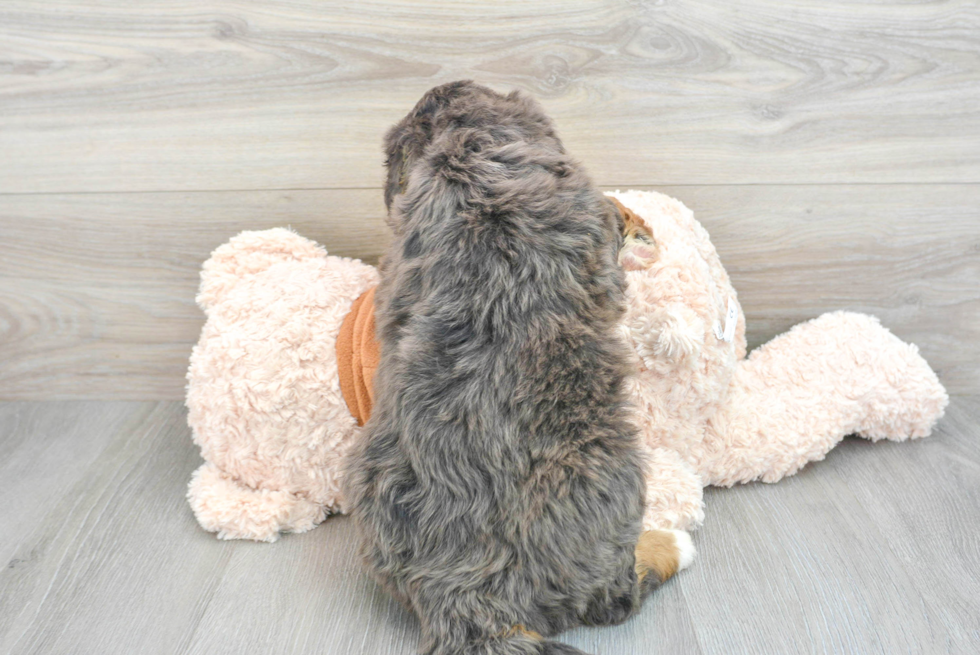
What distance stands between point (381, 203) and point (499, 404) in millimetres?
576

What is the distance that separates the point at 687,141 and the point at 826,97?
0.72 ft

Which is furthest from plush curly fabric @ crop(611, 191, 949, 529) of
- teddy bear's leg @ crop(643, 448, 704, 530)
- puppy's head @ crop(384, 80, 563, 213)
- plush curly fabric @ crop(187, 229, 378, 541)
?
plush curly fabric @ crop(187, 229, 378, 541)

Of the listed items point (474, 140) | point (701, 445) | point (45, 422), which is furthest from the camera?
point (45, 422)

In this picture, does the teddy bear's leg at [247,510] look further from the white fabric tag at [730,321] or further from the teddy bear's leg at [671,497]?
the white fabric tag at [730,321]

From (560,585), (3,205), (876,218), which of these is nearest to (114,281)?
A: (3,205)

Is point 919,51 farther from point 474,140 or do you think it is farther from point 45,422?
point 45,422

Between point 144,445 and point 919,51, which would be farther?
point 144,445

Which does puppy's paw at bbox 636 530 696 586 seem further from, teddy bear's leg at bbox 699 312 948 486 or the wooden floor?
teddy bear's leg at bbox 699 312 948 486

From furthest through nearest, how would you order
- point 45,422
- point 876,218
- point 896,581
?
point 45,422 < point 876,218 < point 896,581

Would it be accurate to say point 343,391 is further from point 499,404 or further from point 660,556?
point 660,556

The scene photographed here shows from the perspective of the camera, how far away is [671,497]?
36.6 inches

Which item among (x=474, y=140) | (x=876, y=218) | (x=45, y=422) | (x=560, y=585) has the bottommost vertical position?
(x=45, y=422)

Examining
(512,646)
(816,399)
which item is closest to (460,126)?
(512,646)

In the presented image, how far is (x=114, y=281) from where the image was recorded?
4.04ft
